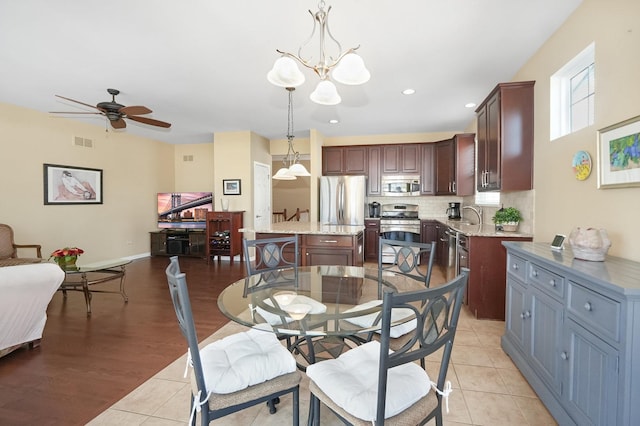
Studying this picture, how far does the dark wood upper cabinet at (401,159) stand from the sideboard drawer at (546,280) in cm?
436

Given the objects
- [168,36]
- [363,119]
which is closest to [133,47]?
[168,36]

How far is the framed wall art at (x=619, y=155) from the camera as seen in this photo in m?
1.73

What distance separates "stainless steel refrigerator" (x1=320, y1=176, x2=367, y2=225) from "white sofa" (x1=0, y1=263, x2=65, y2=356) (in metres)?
4.28

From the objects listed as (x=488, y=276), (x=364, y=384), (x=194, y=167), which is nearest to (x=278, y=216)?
(x=194, y=167)

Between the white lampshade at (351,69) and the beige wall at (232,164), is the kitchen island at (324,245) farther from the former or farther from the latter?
the white lampshade at (351,69)

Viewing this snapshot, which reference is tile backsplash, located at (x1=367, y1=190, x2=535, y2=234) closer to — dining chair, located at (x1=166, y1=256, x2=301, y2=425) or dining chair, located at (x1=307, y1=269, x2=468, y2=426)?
dining chair, located at (x1=307, y1=269, x2=468, y2=426)

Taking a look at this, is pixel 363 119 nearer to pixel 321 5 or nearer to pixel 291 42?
pixel 291 42

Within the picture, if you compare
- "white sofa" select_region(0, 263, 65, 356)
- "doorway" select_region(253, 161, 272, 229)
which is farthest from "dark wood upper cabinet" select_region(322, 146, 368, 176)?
"white sofa" select_region(0, 263, 65, 356)

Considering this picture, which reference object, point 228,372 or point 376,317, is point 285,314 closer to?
point 228,372

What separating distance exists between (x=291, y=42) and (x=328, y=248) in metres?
2.31

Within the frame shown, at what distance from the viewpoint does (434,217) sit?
6.38 metres

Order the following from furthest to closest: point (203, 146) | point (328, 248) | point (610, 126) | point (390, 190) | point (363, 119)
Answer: point (203, 146) → point (390, 190) → point (363, 119) → point (328, 248) → point (610, 126)

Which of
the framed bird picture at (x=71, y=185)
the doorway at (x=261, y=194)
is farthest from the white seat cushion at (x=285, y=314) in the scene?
the framed bird picture at (x=71, y=185)

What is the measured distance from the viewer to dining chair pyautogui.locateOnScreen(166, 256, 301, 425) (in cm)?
126
